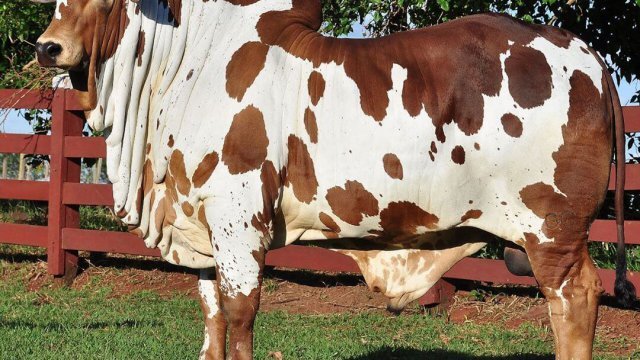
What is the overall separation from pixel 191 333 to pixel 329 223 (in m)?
2.60

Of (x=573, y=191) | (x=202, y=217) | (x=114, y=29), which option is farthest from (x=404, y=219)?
(x=114, y=29)

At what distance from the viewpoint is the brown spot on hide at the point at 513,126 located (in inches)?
149

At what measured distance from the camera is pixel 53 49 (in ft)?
13.3

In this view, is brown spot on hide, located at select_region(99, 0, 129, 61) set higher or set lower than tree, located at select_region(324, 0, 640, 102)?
lower

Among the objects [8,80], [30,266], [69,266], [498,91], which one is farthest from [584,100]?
[8,80]

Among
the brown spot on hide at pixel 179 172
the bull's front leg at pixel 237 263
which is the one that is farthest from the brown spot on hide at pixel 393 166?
the brown spot on hide at pixel 179 172

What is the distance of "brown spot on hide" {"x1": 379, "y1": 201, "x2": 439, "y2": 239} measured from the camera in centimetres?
395

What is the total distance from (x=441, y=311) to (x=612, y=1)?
3.13 m

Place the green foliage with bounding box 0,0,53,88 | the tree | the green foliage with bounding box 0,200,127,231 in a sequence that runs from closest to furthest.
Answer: the tree < the green foliage with bounding box 0,0,53,88 < the green foliage with bounding box 0,200,127,231

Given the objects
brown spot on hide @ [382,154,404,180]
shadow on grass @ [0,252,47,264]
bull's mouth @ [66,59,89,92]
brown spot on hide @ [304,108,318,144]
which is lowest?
shadow on grass @ [0,252,47,264]

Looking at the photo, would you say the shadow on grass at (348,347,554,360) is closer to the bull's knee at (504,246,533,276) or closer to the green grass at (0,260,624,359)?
the green grass at (0,260,624,359)

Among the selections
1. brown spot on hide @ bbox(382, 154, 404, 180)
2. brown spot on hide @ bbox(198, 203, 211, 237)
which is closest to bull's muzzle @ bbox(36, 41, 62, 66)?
brown spot on hide @ bbox(198, 203, 211, 237)

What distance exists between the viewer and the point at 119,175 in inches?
166

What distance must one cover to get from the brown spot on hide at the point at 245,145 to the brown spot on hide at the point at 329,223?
373 mm
